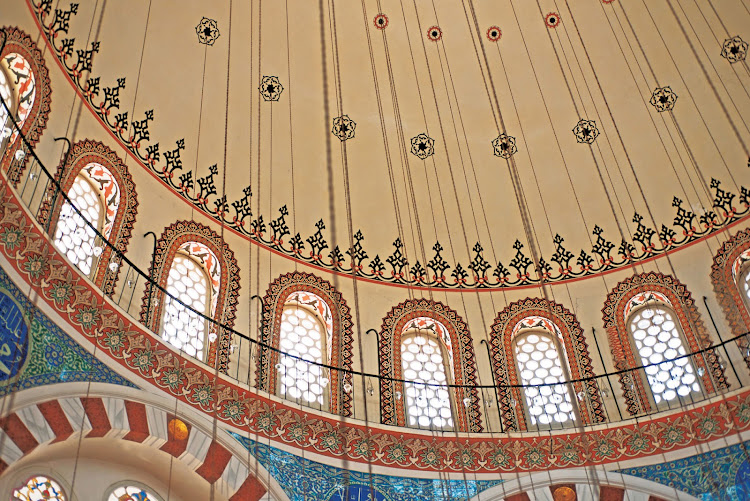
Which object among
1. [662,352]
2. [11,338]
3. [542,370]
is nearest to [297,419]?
[11,338]

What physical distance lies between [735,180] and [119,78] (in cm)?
777

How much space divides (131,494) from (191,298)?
2.57m

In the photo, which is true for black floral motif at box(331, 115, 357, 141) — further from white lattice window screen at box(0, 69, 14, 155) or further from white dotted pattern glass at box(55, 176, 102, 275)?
white lattice window screen at box(0, 69, 14, 155)

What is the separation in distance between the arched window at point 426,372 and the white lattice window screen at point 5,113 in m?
5.00

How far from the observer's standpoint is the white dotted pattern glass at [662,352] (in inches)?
423

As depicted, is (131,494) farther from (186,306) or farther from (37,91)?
(37,91)

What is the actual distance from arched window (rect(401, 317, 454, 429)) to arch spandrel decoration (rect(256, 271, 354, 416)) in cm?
76

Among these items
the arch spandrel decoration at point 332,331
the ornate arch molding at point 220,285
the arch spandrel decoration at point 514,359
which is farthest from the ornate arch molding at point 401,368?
the ornate arch molding at point 220,285

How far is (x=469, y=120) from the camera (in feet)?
42.3

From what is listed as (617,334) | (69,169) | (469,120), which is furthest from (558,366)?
(69,169)

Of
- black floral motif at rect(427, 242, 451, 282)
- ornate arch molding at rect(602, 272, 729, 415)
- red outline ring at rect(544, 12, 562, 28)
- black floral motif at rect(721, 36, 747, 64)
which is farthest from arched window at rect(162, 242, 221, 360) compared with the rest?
black floral motif at rect(721, 36, 747, 64)

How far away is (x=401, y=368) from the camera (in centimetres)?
1123

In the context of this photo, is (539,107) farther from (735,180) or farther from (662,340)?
(662,340)

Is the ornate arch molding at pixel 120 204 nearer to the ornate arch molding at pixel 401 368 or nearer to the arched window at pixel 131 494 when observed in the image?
the arched window at pixel 131 494
